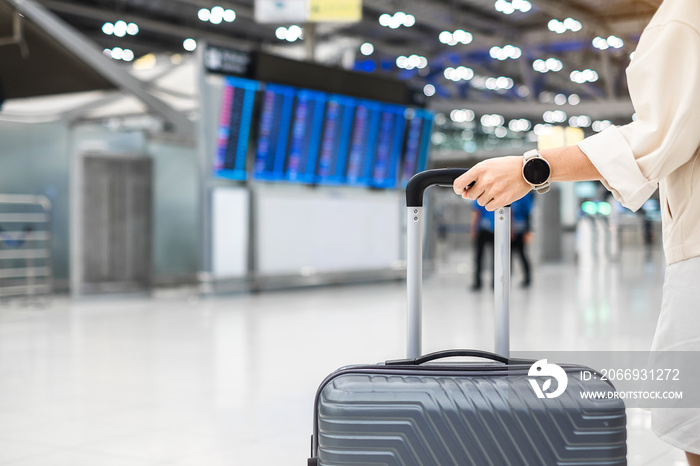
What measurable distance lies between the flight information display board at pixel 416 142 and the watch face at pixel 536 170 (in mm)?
10091

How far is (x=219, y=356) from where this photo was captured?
14.8 ft

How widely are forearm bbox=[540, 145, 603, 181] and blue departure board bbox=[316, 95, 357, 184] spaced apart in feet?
29.2

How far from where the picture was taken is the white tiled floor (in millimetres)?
2680

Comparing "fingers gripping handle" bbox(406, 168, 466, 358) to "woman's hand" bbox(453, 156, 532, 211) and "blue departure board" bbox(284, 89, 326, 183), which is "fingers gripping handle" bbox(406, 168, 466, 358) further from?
"blue departure board" bbox(284, 89, 326, 183)

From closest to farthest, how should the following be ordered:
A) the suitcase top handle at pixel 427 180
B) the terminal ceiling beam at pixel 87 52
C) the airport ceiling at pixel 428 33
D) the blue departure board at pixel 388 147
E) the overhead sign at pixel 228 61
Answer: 1. the suitcase top handle at pixel 427 180
2. the terminal ceiling beam at pixel 87 52
3. the overhead sign at pixel 228 61
4. the blue departure board at pixel 388 147
5. the airport ceiling at pixel 428 33

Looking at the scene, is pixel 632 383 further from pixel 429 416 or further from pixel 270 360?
pixel 270 360

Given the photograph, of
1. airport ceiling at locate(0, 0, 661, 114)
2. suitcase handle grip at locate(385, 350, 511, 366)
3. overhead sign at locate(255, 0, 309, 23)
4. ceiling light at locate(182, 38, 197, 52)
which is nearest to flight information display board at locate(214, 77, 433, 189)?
overhead sign at locate(255, 0, 309, 23)

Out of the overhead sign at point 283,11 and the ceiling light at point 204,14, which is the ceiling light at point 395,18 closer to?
the ceiling light at point 204,14

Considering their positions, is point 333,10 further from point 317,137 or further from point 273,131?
point 317,137

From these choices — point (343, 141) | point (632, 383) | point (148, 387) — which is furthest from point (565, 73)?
point (632, 383)

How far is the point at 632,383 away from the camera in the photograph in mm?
1434

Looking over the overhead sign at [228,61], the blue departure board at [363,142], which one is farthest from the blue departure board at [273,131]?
the blue departure board at [363,142]

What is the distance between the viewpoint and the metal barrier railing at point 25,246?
28.3 ft

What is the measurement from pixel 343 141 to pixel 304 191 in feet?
3.25
